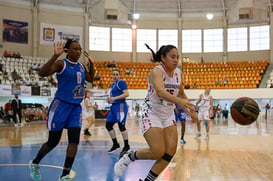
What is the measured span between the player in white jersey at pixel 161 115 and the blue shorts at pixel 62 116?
961 millimetres

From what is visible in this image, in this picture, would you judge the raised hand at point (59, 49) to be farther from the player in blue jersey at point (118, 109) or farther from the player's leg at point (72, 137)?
the player in blue jersey at point (118, 109)

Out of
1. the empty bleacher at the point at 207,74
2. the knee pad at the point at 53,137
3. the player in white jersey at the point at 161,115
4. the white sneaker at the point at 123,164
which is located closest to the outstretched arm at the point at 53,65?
the knee pad at the point at 53,137

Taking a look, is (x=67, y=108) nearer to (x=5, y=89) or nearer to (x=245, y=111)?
(x=245, y=111)

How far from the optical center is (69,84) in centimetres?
431

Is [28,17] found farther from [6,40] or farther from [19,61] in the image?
[19,61]

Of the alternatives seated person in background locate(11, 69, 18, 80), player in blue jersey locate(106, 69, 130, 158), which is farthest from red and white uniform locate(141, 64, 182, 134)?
seated person in background locate(11, 69, 18, 80)

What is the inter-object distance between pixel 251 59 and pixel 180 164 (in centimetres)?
2644

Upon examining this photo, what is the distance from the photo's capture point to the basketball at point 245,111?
5.21 meters

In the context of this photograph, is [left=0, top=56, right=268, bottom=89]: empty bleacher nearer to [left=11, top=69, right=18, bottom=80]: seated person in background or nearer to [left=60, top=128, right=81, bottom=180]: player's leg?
[left=11, top=69, right=18, bottom=80]: seated person in background

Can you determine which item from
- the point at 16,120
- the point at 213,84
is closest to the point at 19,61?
the point at 16,120

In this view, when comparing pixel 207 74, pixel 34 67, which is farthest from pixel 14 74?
pixel 207 74

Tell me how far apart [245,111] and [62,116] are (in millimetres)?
2966

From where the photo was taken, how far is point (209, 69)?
28797mm

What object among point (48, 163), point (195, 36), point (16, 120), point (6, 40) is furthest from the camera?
point (195, 36)
